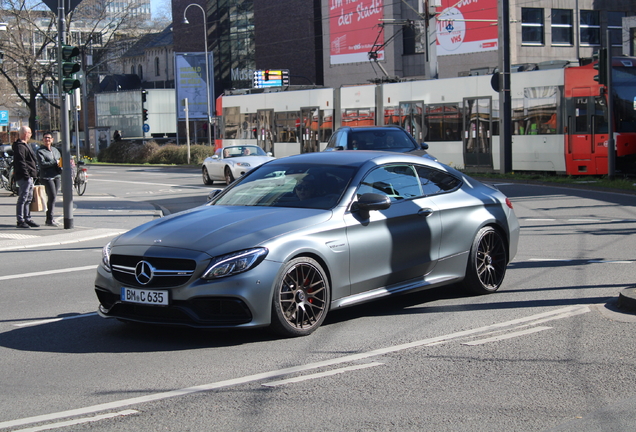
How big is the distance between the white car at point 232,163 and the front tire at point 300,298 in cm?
2037

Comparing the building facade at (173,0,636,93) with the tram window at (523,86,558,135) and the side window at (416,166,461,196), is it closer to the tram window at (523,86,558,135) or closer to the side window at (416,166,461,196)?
the tram window at (523,86,558,135)

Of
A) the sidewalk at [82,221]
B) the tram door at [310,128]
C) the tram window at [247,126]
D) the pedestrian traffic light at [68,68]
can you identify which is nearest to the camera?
the sidewalk at [82,221]

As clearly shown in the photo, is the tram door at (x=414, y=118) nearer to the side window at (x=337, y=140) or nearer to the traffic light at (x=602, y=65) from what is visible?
the traffic light at (x=602, y=65)

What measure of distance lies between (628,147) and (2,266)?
65.1 feet

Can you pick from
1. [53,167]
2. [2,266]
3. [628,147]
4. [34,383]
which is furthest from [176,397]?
[628,147]

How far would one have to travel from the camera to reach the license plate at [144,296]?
6281 millimetres

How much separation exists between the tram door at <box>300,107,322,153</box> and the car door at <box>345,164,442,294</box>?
27.4 metres

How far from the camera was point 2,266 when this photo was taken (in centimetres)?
1128

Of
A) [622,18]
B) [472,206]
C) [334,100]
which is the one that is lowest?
[472,206]

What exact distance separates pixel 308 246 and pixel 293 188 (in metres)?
1.02

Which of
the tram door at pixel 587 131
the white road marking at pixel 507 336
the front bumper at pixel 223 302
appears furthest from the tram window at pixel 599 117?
the front bumper at pixel 223 302

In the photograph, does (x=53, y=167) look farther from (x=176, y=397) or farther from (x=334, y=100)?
(x=334, y=100)

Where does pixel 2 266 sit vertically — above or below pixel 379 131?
below

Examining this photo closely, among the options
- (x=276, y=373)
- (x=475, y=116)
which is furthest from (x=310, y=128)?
(x=276, y=373)
